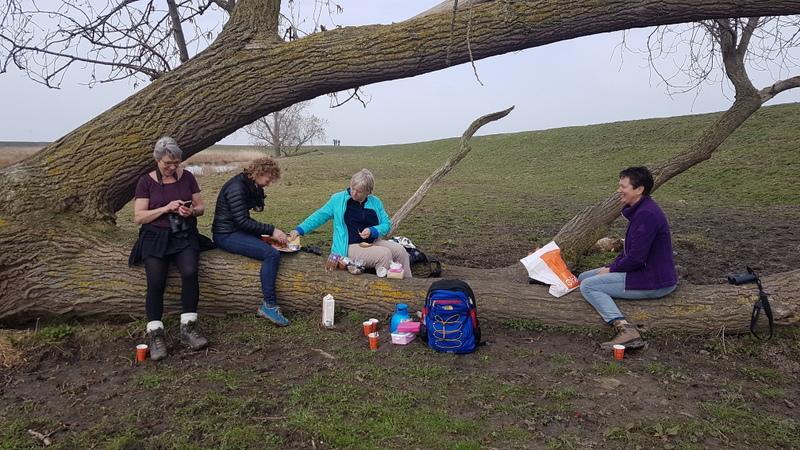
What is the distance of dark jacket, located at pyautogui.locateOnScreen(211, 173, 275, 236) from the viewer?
191 inches

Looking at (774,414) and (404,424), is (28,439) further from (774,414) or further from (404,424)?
(774,414)

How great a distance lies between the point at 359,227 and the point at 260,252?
972mm

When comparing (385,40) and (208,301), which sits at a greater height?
(385,40)

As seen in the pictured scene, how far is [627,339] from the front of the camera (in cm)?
436

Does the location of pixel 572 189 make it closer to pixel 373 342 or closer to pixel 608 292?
pixel 608 292

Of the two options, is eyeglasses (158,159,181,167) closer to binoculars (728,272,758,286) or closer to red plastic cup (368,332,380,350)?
red plastic cup (368,332,380,350)

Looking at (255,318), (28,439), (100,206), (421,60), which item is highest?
(421,60)

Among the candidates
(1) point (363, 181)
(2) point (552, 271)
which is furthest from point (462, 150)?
(2) point (552, 271)

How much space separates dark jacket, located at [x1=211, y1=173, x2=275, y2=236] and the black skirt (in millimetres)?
402

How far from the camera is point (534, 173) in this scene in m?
25.4

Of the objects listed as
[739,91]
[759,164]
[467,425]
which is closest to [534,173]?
[759,164]

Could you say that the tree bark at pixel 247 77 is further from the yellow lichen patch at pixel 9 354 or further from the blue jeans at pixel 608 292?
the blue jeans at pixel 608 292

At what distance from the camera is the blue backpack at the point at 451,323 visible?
14.1 ft

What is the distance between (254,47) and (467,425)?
12.2ft
